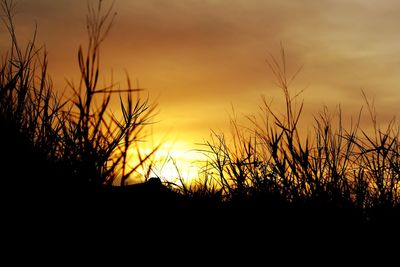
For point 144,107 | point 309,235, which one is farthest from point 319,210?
point 144,107

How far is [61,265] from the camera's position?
1.69 m

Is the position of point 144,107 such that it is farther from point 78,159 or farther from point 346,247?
point 346,247

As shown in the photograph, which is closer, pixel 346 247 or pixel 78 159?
pixel 78 159

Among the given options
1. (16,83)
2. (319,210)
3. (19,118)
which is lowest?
(319,210)

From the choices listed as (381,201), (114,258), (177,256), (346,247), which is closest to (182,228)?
(177,256)

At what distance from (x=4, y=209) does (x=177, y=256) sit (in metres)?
0.80

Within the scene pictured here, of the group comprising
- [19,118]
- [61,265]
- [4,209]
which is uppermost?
[19,118]

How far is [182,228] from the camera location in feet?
8.04

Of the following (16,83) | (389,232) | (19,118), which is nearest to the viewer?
(19,118)

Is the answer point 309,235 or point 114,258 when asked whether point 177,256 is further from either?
point 309,235

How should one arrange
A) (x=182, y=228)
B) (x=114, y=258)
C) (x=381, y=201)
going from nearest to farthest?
1. (x=114, y=258)
2. (x=182, y=228)
3. (x=381, y=201)

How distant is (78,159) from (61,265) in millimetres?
402

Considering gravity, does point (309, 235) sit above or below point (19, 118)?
below

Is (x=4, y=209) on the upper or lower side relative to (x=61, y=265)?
upper
